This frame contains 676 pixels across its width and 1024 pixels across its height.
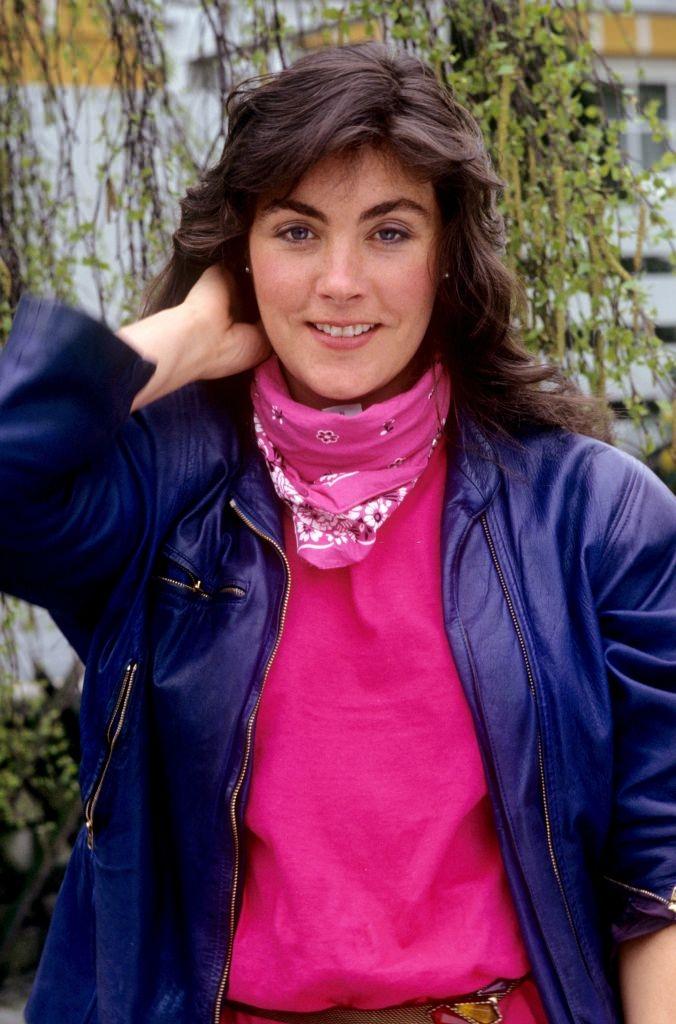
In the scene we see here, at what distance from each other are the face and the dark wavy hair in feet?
0.09

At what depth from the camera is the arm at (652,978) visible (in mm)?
1633

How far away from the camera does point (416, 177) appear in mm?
1763

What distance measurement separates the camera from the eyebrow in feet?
5.71

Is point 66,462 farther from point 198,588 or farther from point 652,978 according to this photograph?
point 652,978

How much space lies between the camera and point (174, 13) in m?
3.80

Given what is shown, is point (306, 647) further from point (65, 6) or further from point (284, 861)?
point (65, 6)

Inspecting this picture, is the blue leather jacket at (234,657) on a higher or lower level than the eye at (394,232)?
lower

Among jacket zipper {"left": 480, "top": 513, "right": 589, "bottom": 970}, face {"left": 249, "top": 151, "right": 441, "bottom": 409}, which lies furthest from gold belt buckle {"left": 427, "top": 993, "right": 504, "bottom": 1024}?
face {"left": 249, "top": 151, "right": 441, "bottom": 409}

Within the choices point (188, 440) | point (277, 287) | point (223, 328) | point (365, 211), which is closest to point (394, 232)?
point (365, 211)

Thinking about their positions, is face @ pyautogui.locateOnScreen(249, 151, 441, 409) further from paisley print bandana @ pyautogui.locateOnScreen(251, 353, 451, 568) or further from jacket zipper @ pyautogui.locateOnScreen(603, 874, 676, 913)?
jacket zipper @ pyautogui.locateOnScreen(603, 874, 676, 913)

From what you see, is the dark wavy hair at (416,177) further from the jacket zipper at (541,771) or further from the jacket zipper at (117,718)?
the jacket zipper at (117,718)

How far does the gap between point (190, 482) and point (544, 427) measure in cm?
48

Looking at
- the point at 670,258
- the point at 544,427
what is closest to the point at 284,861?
the point at 544,427

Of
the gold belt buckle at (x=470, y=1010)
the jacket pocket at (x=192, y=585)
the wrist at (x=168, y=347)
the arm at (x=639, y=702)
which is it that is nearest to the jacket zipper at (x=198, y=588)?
the jacket pocket at (x=192, y=585)
